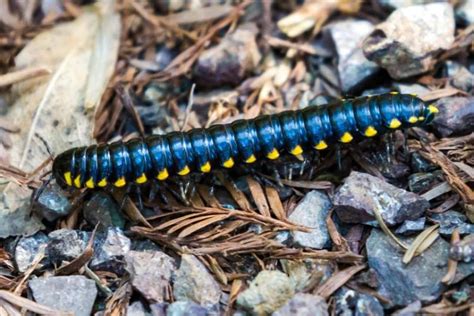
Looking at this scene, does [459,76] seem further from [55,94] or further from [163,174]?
[55,94]

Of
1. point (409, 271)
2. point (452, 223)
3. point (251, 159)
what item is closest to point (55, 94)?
point (251, 159)

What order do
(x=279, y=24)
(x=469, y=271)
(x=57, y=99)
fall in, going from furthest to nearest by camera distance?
(x=279, y=24) < (x=57, y=99) < (x=469, y=271)

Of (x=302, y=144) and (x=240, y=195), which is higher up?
(x=302, y=144)

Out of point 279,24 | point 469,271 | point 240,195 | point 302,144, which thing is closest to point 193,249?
point 240,195

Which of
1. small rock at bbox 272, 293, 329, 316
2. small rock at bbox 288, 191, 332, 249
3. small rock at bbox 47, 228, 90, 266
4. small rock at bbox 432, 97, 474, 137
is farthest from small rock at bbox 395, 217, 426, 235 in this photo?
small rock at bbox 47, 228, 90, 266

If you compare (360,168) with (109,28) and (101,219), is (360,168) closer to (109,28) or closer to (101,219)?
(101,219)

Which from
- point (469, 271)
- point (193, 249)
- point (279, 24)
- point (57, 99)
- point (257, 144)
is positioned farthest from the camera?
point (279, 24)

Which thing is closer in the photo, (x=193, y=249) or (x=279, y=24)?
(x=193, y=249)
